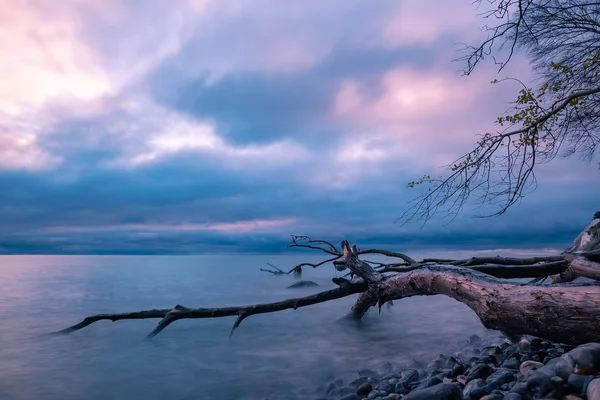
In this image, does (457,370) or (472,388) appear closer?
(472,388)

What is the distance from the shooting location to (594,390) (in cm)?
280

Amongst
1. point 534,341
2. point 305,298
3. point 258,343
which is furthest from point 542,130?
point 258,343

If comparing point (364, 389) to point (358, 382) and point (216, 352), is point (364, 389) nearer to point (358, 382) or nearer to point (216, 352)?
point (358, 382)

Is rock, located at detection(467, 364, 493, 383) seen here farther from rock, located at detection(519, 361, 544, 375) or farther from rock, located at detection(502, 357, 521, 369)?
rock, located at detection(502, 357, 521, 369)

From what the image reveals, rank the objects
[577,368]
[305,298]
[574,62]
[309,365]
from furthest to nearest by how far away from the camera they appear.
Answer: [574,62], [305,298], [309,365], [577,368]

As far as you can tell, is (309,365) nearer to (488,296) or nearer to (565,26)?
A: (488,296)

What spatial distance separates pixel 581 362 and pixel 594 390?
488 mm

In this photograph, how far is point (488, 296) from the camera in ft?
15.1

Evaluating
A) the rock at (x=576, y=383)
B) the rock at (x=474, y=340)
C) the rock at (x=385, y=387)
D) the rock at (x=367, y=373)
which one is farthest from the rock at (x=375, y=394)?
the rock at (x=474, y=340)

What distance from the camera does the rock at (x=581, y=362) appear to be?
3.20m

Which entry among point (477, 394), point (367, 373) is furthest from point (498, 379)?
point (367, 373)

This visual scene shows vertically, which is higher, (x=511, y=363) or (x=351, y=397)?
(x=511, y=363)

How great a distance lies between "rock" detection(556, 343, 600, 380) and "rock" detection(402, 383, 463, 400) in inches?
32.6

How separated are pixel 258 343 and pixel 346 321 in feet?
7.82
